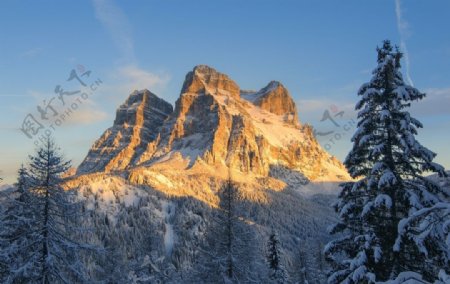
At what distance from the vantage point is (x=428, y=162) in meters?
14.3

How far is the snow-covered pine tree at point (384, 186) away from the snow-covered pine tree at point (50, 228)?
996cm

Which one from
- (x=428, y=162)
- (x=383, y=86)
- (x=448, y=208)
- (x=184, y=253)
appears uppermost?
(x=383, y=86)

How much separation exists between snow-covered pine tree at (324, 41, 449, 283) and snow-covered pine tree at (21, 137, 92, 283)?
392 inches

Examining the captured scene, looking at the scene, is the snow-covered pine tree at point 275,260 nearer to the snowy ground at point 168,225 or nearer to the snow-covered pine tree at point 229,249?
the snow-covered pine tree at point 229,249

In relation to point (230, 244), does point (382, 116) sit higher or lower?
higher

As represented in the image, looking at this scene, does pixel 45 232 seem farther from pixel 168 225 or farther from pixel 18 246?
pixel 168 225

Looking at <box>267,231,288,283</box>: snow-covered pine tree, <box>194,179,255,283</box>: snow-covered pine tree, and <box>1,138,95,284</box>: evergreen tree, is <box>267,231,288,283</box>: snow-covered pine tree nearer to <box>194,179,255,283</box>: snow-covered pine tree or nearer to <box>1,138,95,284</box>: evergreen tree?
<box>194,179,255,283</box>: snow-covered pine tree

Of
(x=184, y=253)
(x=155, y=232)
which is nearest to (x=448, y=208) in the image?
(x=184, y=253)

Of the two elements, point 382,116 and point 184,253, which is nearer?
point 382,116

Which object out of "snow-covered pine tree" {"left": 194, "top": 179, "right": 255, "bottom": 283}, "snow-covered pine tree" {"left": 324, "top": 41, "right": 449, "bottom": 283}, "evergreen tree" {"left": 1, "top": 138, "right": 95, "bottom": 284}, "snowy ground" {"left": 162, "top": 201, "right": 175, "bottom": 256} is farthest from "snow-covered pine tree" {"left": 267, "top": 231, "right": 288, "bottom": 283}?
"snowy ground" {"left": 162, "top": 201, "right": 175, "bottom": 256}

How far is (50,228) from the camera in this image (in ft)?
61.9

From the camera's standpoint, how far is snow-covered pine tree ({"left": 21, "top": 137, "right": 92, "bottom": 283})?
1848 cm

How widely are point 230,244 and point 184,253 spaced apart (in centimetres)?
12915

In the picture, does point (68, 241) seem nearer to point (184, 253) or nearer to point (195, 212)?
point (184, 253)
